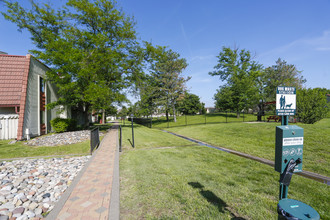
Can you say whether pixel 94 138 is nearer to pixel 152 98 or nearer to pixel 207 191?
pixel 207 191

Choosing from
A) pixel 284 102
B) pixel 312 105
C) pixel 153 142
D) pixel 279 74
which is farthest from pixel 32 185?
pixel 279 74

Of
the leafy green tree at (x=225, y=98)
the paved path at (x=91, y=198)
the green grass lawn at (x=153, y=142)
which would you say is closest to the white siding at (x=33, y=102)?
the green grass lawn at (x=153, y=142)

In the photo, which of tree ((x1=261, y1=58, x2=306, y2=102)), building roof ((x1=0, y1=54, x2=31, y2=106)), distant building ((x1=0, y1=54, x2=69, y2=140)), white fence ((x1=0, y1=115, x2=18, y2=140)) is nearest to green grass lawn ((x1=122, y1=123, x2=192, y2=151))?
distant building ((x1=0, y1=54, x2=69, y2=140))

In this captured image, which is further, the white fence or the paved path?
the white fence

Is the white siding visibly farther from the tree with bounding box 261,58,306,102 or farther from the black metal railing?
the tree with bounding box 261,58,306,102

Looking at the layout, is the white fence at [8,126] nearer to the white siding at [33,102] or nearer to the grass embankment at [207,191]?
the white siding at [33,102]

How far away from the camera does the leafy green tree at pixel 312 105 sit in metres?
12.0

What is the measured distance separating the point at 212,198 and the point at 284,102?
98.7 inches

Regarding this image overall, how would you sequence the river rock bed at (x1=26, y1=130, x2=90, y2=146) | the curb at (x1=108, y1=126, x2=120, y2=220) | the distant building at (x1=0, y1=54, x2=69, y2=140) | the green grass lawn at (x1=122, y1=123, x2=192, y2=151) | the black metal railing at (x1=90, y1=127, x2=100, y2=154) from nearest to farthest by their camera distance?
the curb at (x1=108, y1=126, x2=120, y2=220) < the black metal railing at (x1=90, y1=127, x2=100, y2=154) < the green grass lawn at (x1=122, y1=123, x2=192, y2=151) < the river rock bed at (x1=26, y1=130, x2=90, y2=146) < the distant building at (x1=0, y1=54, x2=69, y2=140)

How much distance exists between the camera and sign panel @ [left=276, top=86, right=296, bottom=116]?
1932 millimetres

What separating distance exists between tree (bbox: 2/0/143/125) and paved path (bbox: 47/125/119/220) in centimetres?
956

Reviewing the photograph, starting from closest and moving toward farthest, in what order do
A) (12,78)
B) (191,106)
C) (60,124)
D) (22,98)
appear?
(22,98) < (12,78) < (60,124) < (191,106)

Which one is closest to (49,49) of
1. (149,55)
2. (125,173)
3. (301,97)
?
(149,55)

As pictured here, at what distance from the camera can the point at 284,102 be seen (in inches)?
76.8
